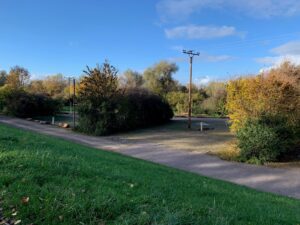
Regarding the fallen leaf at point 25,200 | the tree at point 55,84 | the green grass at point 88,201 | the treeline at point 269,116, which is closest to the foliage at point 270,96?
the treeline at point 269,116

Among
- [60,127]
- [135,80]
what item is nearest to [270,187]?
[60,127]

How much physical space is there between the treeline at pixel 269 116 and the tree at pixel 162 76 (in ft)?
142

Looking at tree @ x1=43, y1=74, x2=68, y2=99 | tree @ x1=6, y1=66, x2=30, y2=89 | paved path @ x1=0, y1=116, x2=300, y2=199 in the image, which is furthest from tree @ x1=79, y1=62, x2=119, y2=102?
tree @ x1=43, y1=74, x2=68, y2=99

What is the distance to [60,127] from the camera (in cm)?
3253

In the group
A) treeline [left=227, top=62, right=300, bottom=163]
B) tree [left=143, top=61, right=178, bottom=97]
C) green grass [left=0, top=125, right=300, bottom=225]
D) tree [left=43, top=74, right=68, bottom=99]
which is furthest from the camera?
tree [left=43, top=74, right=68, bottom=99]

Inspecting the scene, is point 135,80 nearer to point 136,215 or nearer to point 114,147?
point 114,147

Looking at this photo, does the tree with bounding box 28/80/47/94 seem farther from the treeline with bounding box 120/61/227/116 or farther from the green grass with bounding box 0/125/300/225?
the green grass with bounding box 0/125/300/225

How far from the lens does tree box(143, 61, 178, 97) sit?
62656 millimetres

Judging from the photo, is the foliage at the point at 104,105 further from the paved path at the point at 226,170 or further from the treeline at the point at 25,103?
the treeline at the point at 25,103

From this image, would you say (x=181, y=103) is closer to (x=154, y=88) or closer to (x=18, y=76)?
(x=154, y=88)

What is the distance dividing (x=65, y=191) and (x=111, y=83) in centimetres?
2545

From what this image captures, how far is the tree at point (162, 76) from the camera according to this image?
6266cm

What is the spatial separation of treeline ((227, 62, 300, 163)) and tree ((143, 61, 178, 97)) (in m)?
43.3

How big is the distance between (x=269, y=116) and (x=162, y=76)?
46092 mm
